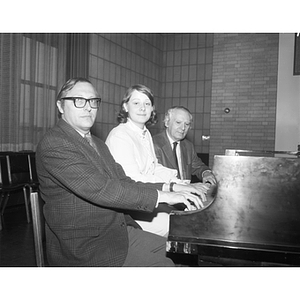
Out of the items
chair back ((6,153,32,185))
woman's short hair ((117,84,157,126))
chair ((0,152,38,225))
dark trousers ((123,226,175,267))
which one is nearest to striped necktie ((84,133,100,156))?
dark trousers ((123,226,175,267))

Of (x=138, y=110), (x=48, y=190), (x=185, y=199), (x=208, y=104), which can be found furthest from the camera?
(x=208, y=104)

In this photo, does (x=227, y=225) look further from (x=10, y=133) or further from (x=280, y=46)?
(x=280, y=46)

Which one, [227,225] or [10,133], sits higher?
[10,133]

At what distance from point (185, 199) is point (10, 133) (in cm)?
440

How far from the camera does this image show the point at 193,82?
959cm

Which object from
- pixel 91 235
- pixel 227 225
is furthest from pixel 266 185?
pixel 91 235

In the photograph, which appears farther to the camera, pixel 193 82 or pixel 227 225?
pixel 193 82

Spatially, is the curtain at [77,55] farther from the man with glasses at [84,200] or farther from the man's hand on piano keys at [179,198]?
the man's hand on piano keys at [179,198]

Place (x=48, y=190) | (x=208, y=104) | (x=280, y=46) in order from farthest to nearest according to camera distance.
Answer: (x=208, y=104)
(x=280, y=46)
(x=48, y=190)

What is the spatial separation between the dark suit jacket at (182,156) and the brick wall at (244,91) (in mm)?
4637

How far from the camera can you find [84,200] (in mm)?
→ 1687

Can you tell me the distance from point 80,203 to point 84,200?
3cm

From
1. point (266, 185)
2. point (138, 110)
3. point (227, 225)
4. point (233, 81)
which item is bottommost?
point (227, 225)

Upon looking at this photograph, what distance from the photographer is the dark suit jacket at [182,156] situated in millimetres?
3101
